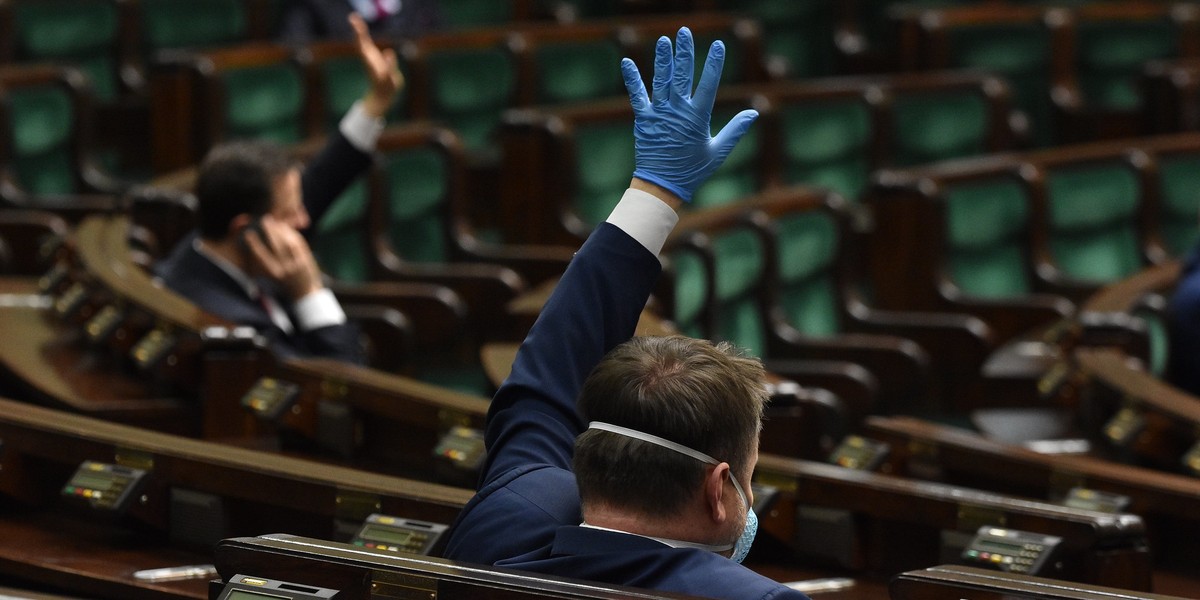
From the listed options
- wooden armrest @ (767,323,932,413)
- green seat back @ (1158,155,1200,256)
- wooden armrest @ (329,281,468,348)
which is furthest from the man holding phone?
green seat back @ (1158,155,1200,256)

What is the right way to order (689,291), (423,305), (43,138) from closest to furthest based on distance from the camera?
(689,291) → (423,305) → (43,138)

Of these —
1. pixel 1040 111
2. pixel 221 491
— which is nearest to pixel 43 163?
pixel 221 491

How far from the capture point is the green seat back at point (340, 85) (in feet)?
7.88

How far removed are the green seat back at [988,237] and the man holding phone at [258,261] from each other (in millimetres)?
943

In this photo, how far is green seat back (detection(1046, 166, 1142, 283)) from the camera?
2.34 m

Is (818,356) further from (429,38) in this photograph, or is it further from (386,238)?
(429,38)

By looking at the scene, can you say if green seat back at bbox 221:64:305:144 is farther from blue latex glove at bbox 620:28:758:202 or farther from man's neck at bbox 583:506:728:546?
man's neck at bbox 583:506:728:546

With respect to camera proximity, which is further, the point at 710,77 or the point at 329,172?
the point at 329,172

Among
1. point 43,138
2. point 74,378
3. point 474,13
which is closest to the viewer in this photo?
point 74,378

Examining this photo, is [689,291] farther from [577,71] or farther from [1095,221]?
[577,71]

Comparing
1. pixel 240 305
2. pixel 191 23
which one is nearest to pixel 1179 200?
pixel 240 305

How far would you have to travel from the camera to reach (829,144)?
2.53 metres

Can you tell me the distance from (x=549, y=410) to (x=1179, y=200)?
5.69 ft

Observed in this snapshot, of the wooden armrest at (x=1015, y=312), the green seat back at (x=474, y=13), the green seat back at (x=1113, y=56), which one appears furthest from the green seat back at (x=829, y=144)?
the green seat back at (x=474, y=13)
